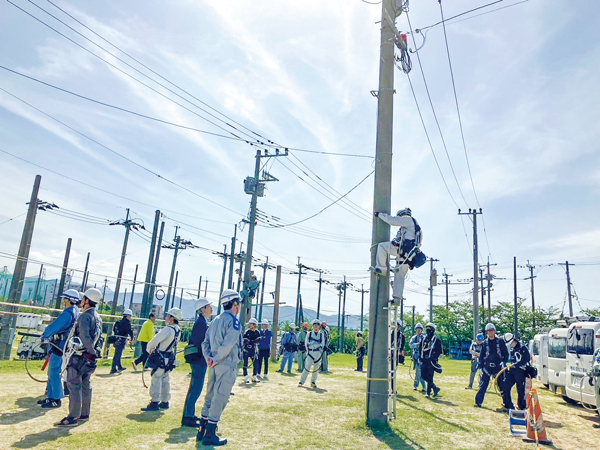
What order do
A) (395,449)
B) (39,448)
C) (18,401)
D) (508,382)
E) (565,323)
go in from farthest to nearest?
(565,323) < (508,382) < (18,401) < (395,449) < (39,448)

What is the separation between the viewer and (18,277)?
60.3 feet

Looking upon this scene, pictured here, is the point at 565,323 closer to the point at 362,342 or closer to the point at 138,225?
the point at 362,342

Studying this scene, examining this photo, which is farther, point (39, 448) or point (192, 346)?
point (192, 346)

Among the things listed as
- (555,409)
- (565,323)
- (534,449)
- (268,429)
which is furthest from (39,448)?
(565,323)

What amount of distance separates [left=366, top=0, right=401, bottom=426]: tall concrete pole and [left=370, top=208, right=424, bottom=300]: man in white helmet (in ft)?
0.67

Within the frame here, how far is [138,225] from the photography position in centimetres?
3597

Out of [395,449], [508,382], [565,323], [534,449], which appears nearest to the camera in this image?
[395,449]

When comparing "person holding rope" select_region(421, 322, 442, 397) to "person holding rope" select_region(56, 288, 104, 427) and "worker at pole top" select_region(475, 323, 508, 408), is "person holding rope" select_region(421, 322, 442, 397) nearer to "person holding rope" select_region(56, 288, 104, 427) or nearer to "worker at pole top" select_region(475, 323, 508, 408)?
"worker at pole top" select_region(475, 323, 508, 408)

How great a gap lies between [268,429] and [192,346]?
1.92m

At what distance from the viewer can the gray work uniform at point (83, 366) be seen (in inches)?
272

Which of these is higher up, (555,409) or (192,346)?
(192,346)

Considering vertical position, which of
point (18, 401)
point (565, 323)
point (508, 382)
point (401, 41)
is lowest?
point (18, 401)

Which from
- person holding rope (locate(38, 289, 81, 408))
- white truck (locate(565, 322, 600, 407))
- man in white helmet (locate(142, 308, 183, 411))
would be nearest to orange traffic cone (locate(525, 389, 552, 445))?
white truck (locate(565, 322, 600, 407))

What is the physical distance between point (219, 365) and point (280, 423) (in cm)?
227
